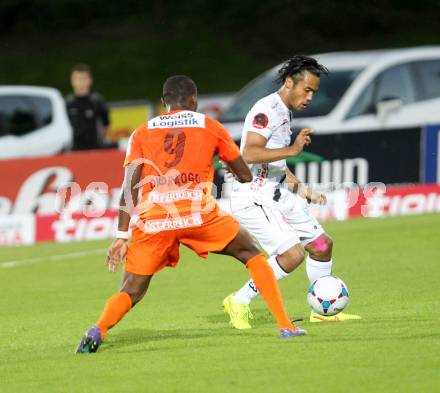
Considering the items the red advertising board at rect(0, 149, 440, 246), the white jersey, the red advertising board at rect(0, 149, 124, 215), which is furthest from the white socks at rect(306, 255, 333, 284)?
the red advertising board at rect(0, 149, 124, 215)

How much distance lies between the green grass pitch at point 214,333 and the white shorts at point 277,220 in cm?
67

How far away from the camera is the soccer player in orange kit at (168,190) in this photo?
9852 millimetres

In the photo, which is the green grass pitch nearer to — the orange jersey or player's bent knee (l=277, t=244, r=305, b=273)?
player's bent knee (l=277, t=244, r=305, b=273)

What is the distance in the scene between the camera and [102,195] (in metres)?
19.6

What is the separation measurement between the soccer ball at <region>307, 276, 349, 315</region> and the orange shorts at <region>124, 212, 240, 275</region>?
124 centimetres

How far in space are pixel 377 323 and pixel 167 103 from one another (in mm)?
2426

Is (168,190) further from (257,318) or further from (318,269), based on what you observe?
(257,318)

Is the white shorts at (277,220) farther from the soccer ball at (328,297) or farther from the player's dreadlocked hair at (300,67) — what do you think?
the player's dreadlocked hair at (300,67)

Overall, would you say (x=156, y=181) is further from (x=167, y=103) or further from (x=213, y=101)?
(x=213, y=101)

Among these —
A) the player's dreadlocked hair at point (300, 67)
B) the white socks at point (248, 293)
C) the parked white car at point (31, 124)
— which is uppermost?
the player's dreadlocked hair at point (300, 67)

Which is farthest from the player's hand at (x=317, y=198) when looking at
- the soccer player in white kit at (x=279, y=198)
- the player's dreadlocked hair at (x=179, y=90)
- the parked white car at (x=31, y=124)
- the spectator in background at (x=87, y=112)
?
the parked white car at (x=31, y=124)

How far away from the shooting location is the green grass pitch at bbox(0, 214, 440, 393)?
891 centimetres

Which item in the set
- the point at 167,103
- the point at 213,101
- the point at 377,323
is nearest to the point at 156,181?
the point at 167,103

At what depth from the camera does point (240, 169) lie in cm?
991
